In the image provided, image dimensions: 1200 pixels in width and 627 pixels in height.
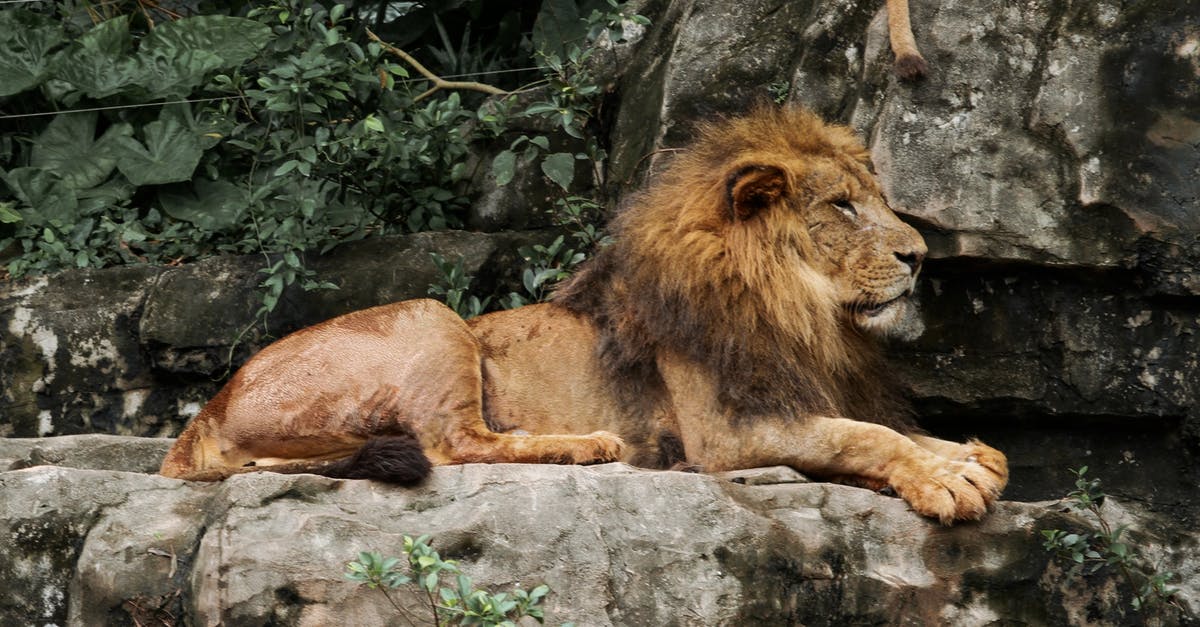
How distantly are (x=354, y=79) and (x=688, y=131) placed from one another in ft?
4.78

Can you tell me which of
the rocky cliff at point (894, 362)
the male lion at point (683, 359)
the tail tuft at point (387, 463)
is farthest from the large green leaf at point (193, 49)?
the tail tuft at point (387, 463)

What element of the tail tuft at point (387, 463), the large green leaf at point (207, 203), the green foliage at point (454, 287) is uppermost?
the tail tuft at point (387, 463)

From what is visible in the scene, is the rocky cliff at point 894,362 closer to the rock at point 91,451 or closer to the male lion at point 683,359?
the rock at point 91,451

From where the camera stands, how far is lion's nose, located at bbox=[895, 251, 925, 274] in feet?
16.3

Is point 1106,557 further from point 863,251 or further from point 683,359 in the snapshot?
point 683,359

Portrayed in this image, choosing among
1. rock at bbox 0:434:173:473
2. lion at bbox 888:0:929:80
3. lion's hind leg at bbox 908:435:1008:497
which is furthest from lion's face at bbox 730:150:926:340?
rock at bbox 0:434:173:473

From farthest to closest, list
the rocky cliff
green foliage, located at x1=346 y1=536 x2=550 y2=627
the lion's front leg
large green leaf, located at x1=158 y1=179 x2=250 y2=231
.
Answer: large green leaf, located at x1=158 y1=179 x2=250 y2=231 < the lion's front leg < the rocky cliff < green foliage, located at x1=346 y1=536 x2=550 y2=627

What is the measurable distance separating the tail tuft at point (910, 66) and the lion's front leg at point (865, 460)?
4.72 ft

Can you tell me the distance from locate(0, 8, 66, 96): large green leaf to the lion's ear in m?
3.66

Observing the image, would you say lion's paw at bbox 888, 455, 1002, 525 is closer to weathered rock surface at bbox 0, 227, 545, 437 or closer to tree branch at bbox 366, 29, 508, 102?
weathered rock surface at bbox 0, 227, 545, 437

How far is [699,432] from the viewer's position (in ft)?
16.1

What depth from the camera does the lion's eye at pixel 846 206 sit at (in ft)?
16.6

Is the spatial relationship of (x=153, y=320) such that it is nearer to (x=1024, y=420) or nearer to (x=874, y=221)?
(x=874, y=221)

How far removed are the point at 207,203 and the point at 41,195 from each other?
0.74m
